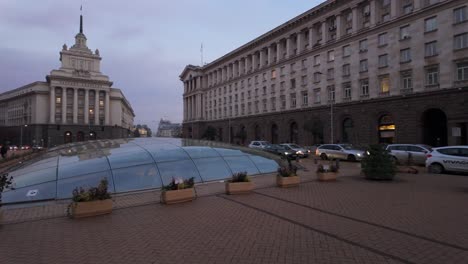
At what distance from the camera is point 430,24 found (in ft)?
129

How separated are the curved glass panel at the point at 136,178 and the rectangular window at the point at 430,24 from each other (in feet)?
130

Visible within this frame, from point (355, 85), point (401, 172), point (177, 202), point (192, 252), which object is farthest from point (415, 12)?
point (192, 252)

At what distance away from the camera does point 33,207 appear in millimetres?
11383

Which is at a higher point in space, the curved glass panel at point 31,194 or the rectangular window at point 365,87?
the rectangular window at point 365,87

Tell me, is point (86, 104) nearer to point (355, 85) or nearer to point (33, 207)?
point (355, 85)

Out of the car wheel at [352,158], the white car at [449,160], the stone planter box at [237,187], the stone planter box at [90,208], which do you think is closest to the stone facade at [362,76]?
the car wheel at [352,158]

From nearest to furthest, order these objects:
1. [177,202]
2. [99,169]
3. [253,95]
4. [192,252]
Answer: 1. [192,252]
2. [177,202]
3. [99,169]
4. [253,95]

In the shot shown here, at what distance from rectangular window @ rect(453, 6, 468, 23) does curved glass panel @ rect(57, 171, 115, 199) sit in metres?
41.2

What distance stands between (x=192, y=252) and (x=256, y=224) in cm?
243

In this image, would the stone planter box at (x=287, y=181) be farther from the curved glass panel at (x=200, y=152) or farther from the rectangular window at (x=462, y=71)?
the rectangular window at (x=462, y=71)

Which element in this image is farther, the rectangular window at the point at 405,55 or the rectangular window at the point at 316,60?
the rectangular window at the point at 316,60

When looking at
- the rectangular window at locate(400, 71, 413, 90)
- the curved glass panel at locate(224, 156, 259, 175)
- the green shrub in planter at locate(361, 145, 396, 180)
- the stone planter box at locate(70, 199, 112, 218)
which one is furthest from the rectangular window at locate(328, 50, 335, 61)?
the stone planter box at locate(70, 199, 112, 218)

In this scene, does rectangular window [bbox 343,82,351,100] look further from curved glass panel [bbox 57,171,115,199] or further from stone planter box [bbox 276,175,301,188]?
curved glass panel [bbox 57,171,115,199]

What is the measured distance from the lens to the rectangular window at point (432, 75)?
3841cm
